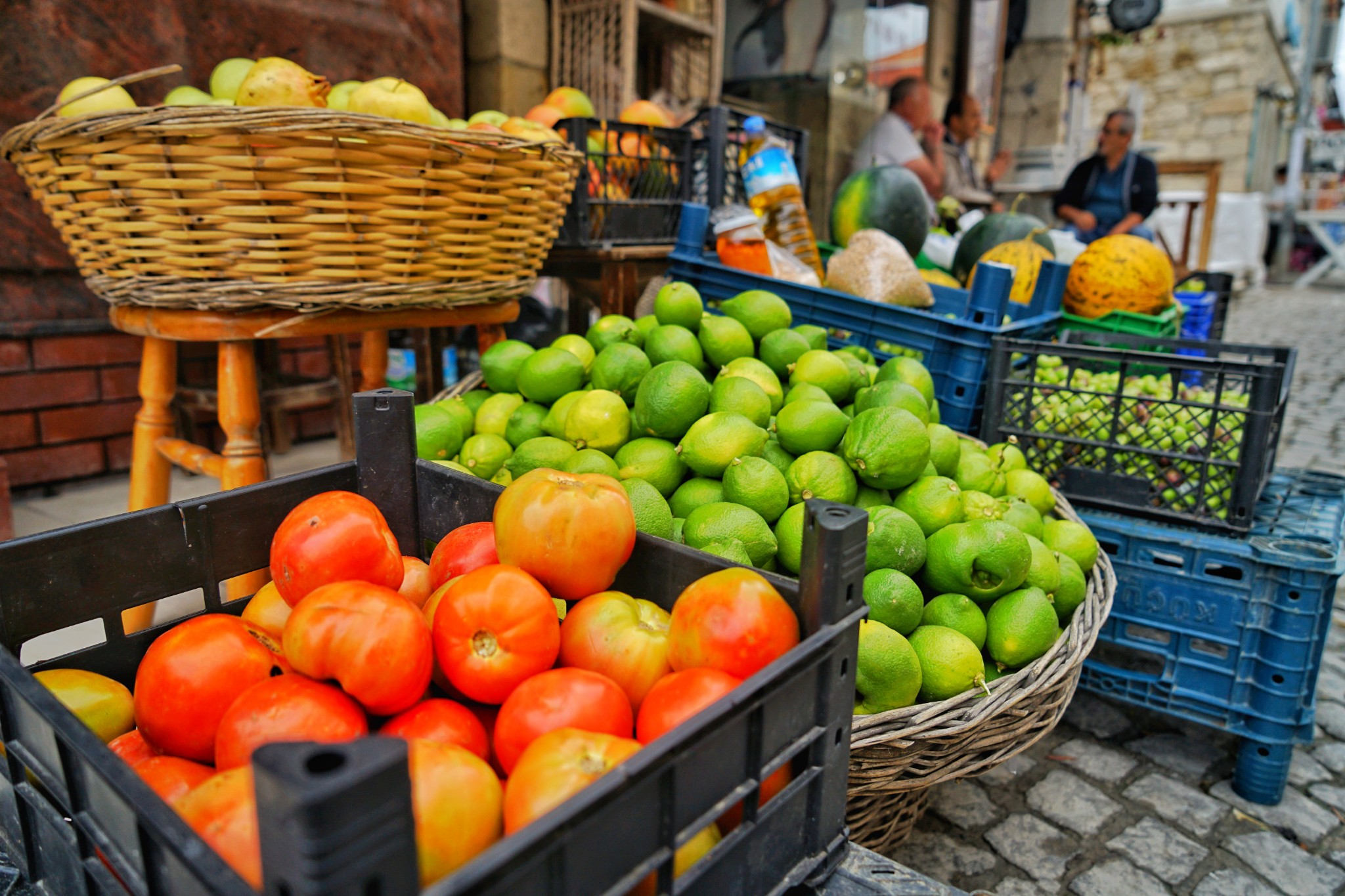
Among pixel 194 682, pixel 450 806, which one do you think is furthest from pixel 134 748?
pixel 450 806

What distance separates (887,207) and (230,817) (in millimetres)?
3426

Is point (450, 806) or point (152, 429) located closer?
point (450, 806)

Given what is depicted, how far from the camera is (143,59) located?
3072 millimetres

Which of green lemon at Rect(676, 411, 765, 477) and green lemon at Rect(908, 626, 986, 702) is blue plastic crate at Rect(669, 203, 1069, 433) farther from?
green lemon at Rect(908, 626, 986, 702)

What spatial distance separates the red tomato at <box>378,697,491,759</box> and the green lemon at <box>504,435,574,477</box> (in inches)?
31.9

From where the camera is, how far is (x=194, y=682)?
89 centimetres

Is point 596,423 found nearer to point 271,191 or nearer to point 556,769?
point 271,191

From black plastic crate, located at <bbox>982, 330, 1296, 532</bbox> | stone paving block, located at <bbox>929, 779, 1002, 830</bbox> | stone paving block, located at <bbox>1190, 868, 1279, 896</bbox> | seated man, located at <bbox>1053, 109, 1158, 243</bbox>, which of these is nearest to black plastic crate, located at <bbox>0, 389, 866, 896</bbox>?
stone paving block, located at <bbox>929, 779, 1002, 830</bbox>

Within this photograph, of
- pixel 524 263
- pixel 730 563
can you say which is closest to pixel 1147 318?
pixel 524 263

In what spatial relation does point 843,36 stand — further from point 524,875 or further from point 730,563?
point 524,875

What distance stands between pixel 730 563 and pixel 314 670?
481 millimetres

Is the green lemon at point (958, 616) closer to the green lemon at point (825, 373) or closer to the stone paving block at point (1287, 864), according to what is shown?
the green lemon at point (825, 373)

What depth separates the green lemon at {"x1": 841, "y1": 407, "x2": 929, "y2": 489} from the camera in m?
1.63

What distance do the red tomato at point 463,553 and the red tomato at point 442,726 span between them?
264mm
